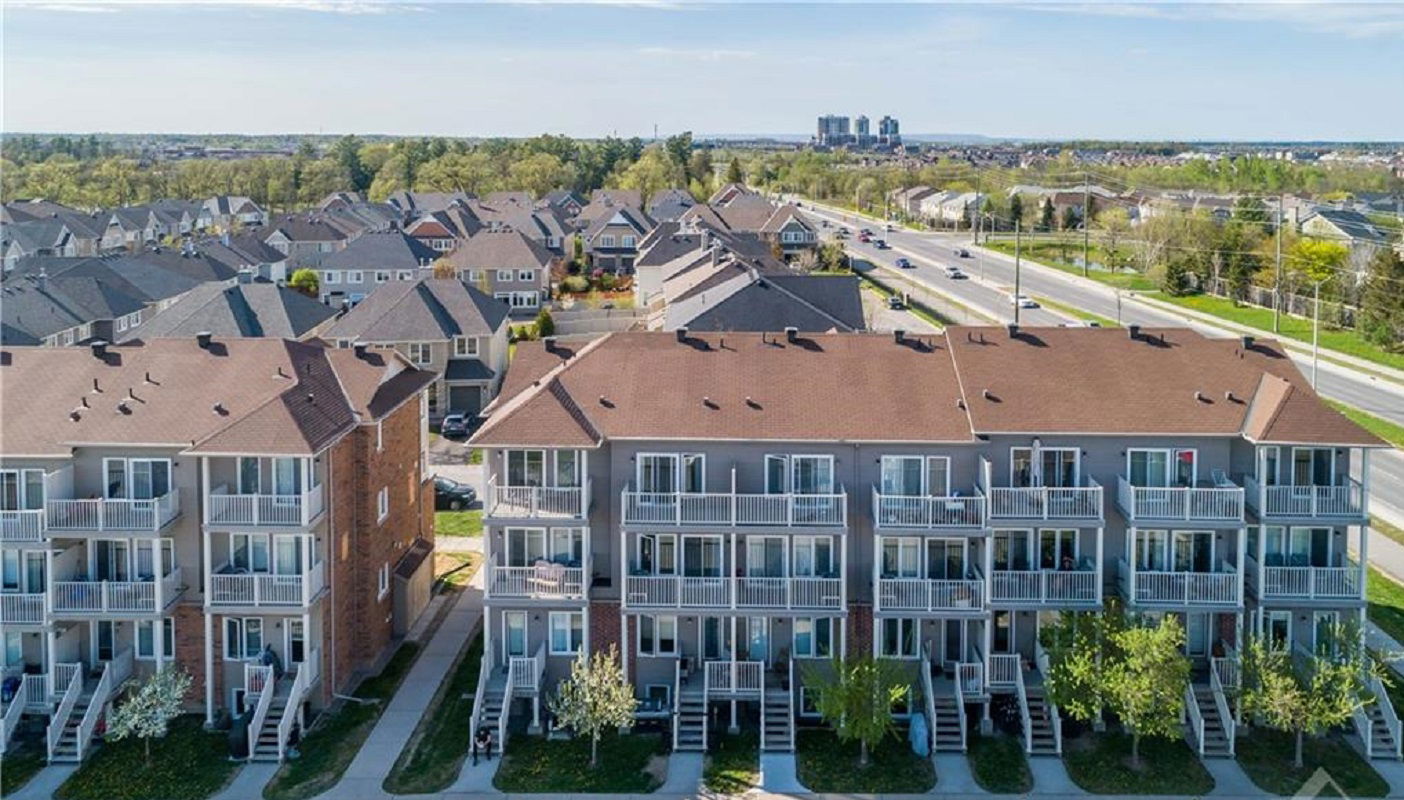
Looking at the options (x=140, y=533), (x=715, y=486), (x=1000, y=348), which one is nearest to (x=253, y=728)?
(x=140, y=533)

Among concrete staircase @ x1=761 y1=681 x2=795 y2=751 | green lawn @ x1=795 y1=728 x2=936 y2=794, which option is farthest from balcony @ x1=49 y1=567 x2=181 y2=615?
green lawn @ x1=795 y1=728 x2=936 y2=794

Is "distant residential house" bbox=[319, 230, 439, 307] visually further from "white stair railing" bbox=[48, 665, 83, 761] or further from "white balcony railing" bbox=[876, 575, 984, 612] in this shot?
"white balcony railing" bbox=[876, 575, 984, 612]

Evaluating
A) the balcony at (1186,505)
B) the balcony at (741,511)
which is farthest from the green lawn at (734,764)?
the balcony at (1186,505)

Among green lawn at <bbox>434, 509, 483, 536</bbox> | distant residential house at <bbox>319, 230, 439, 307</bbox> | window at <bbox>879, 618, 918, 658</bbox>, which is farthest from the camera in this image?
distant residential house at <bbox>319, 230, 439, 307</bbox>

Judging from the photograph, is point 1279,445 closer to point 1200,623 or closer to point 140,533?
point 1200,623

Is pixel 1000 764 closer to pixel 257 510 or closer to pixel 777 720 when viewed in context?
pixel 777 720
